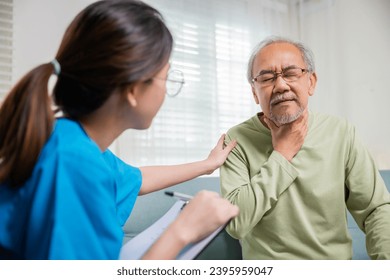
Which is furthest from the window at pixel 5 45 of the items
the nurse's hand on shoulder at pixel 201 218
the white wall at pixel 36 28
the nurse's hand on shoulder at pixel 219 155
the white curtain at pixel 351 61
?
the white curtain at pixel 351 61

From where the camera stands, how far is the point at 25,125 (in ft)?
1.36

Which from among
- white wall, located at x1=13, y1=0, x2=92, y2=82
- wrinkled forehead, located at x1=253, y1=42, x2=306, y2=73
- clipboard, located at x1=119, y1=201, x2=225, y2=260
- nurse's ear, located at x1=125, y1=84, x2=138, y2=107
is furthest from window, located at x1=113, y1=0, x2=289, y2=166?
nurse's ear, located at x1=125, y1=84, x2=138, y2=107

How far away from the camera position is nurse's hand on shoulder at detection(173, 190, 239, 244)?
17.2 inches

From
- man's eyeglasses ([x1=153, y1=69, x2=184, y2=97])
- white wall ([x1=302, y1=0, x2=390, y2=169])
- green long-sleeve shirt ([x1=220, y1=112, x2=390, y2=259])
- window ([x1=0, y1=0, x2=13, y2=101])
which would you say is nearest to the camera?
man's eyeglasses ([x1=153, y1=69, x2=184, y2=97])

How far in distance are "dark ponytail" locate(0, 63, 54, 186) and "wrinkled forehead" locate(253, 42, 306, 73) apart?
1.59 feet

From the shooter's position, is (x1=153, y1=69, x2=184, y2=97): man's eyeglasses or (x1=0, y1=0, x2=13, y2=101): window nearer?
(x1=153, y1=69, x2=184, y2=97): man's eyeglasses

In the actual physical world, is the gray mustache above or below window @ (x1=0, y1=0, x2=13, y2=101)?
below

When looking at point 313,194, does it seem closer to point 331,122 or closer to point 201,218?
point 331,122

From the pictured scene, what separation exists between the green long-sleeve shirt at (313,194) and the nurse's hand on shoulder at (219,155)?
0.4 inches

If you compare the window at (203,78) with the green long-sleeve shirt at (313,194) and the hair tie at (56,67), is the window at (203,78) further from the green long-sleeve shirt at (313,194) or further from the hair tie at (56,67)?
the hair tie at (56,67)

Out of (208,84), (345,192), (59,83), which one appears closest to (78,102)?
(59,83)

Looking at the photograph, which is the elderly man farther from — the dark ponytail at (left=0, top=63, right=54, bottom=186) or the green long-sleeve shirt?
the dark ponytail at (left=0, top=63, right=54, bottom=186)

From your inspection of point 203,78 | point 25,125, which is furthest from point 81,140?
point 203,78
